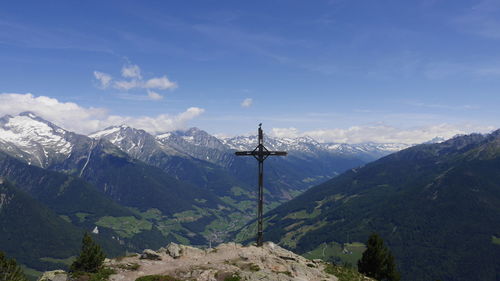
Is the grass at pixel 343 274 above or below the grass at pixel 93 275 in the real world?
below

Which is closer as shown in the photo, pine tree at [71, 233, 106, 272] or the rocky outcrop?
the rocky outcrop

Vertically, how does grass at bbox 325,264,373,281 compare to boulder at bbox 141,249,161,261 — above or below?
below

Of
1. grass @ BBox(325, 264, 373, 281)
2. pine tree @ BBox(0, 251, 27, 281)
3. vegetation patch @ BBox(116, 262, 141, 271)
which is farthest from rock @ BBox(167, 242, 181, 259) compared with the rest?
grass @ BBox(325, 264, 373, 281)

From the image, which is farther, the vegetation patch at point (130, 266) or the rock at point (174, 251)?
the rock at point (174, 251)

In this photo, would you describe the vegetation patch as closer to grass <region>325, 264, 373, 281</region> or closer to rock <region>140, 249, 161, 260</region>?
rock <region>140, 249, 161, 260</region>

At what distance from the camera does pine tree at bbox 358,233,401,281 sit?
7294 centimetres

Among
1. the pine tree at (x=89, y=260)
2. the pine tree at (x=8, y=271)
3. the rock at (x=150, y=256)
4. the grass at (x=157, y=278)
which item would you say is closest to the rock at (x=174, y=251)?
the rock at (x=150, y=256)

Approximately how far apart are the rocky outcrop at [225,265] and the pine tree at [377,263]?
54.1ft

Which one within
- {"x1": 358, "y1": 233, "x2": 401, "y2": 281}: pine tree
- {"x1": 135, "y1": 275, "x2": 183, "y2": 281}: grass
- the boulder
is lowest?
{"x1": 358, "y1": 233, "x2": 401, "y2": 281}: pine tree

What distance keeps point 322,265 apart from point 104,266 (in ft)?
117

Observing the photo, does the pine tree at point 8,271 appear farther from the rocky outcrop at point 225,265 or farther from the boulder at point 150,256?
the boulder at point 150,256

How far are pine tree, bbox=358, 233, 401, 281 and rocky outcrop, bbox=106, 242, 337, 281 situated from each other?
16501 mm

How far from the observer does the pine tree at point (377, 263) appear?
7294 cm

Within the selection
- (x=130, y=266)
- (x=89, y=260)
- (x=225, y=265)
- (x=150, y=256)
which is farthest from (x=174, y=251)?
(x=89, y=260)
